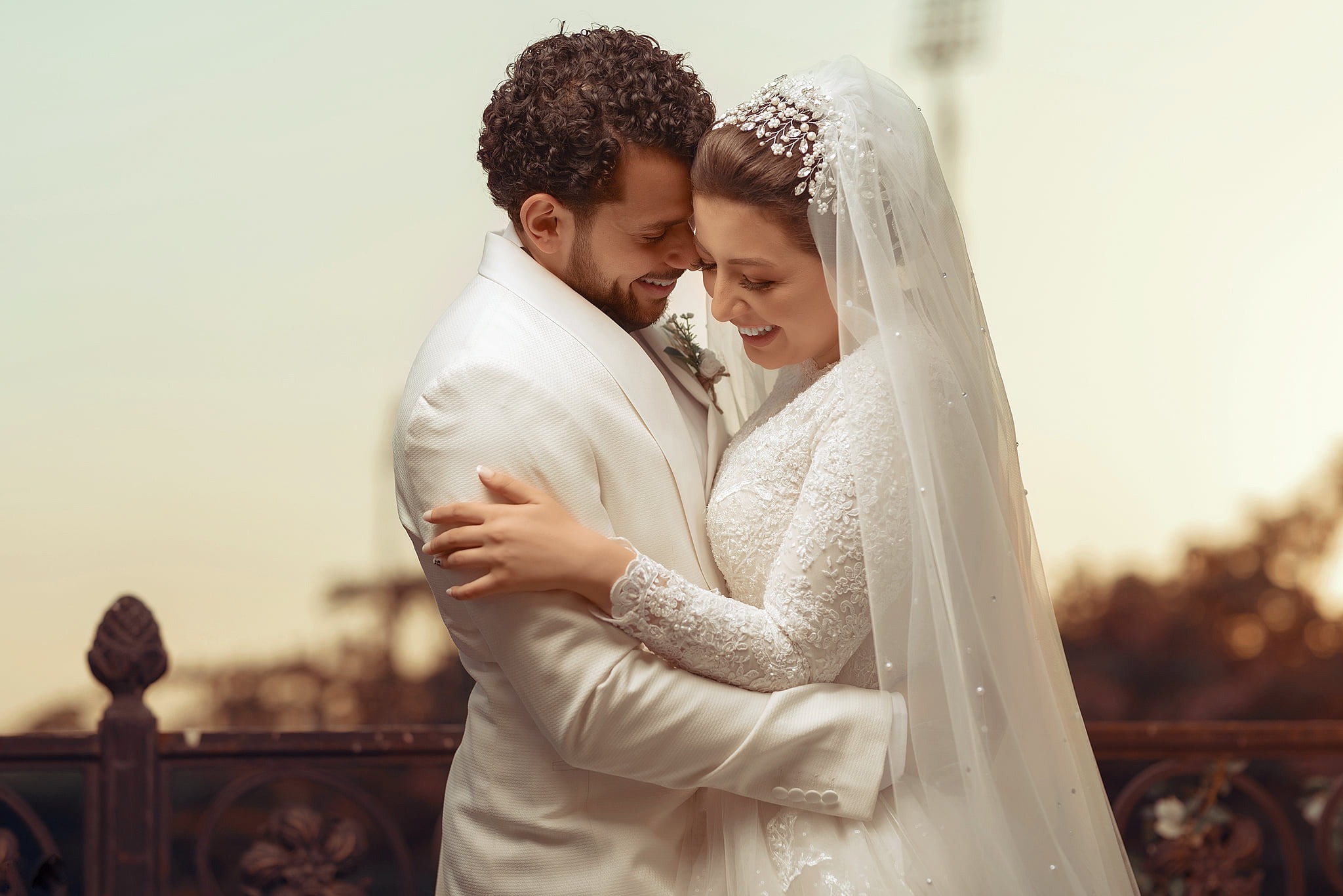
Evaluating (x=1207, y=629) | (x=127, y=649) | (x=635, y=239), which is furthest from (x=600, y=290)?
(x=1207, y=629)

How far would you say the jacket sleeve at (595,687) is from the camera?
170 centimetres

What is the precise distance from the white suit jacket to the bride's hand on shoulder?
0.16ft

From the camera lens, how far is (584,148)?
189cm

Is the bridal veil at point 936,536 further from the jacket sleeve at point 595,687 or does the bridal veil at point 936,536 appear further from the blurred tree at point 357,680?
the blurred tree at point 357,680

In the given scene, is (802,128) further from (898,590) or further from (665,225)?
(898,590)

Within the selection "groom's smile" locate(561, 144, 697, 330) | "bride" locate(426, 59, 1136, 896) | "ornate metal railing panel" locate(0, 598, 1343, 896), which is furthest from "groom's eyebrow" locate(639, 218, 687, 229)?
"ornate metal railing panel" locate(0, 598, 1343, 896)

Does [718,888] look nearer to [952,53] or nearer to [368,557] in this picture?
[368,557]

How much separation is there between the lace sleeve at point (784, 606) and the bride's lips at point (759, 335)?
252 millimetres

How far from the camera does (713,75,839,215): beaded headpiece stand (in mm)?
1786

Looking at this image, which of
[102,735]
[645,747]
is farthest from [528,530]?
[102,735]

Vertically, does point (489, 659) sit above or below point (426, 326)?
below

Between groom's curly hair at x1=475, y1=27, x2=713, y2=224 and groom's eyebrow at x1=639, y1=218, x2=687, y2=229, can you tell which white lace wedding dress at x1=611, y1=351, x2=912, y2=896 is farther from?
groom's curly hair at x1=475, y1=27, x2=713, y2=224

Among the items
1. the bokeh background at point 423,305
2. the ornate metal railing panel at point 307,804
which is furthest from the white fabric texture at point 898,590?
the bokeh background at point 423,305

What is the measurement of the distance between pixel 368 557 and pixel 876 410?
9.68 ft
